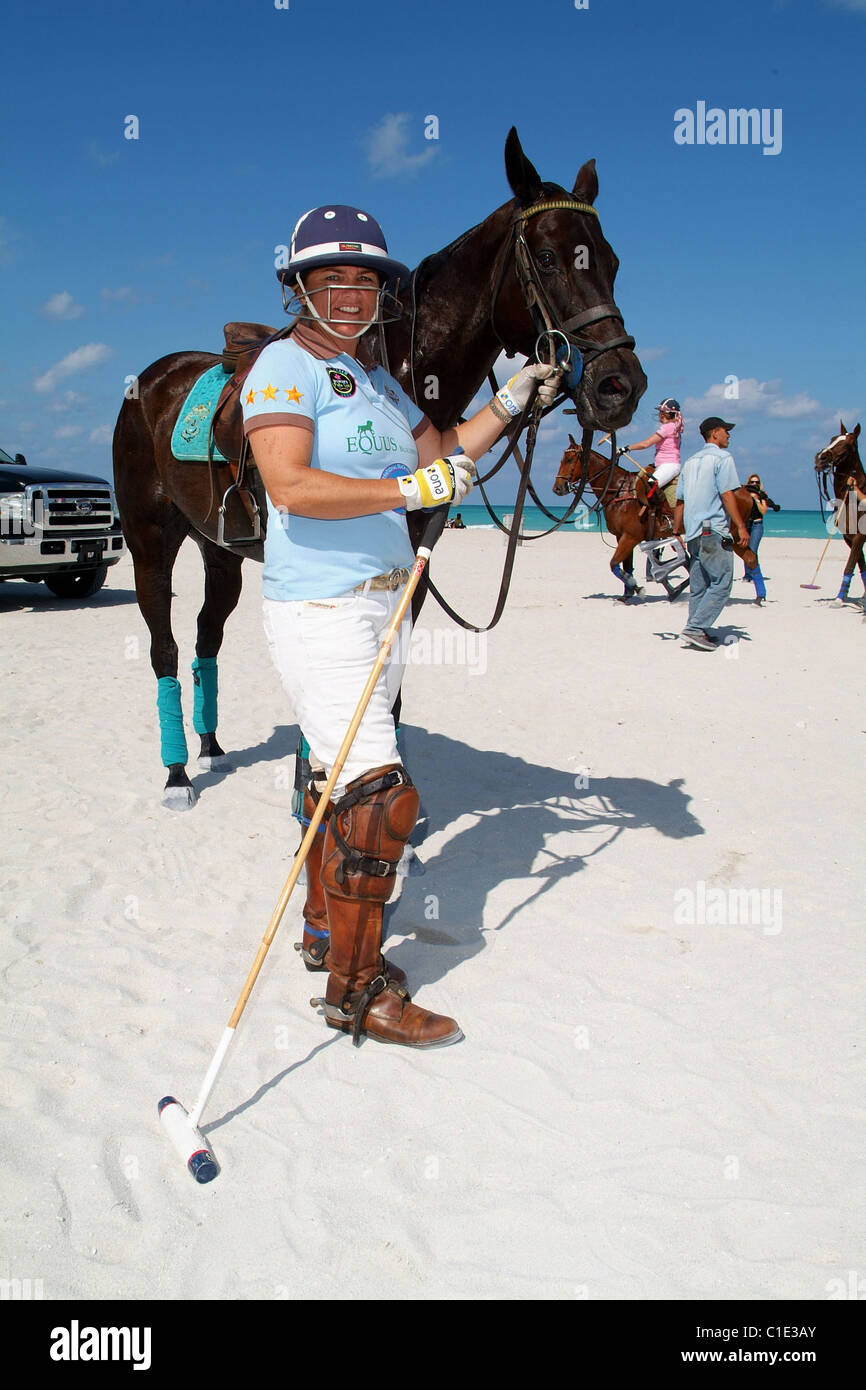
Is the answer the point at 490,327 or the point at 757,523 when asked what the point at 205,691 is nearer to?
the point at 490,327

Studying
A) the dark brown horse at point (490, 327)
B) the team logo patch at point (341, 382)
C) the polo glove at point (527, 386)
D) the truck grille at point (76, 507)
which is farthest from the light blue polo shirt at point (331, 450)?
the truck grille at point (76, 507)

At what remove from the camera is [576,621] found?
1191 cm

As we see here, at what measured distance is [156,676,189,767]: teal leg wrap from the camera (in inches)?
205

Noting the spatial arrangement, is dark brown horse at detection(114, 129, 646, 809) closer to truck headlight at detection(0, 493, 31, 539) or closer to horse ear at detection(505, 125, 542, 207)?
horse ear at detection(505, 125, 542, 207)

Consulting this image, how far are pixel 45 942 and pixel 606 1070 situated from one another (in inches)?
86.1

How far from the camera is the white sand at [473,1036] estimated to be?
2.15 metres

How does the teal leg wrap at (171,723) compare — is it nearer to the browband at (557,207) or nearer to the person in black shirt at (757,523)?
the browband at (557,207)

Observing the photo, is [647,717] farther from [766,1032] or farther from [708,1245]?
[708,1245]

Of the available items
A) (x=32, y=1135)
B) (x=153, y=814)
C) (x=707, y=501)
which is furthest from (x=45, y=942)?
(x=707, y=501)

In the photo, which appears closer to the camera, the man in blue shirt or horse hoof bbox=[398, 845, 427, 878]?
horse hoof bbox=[398, 845, 427, 878]

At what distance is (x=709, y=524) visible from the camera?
9.73m

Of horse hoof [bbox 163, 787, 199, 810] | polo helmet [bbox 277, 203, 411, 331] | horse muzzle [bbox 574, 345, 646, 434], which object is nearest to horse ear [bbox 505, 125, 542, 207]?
horse muzzle [bbox 574, 345, 646, 434]

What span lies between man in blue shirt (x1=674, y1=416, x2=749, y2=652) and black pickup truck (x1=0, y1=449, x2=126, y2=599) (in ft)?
25.6

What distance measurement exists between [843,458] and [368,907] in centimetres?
1273
